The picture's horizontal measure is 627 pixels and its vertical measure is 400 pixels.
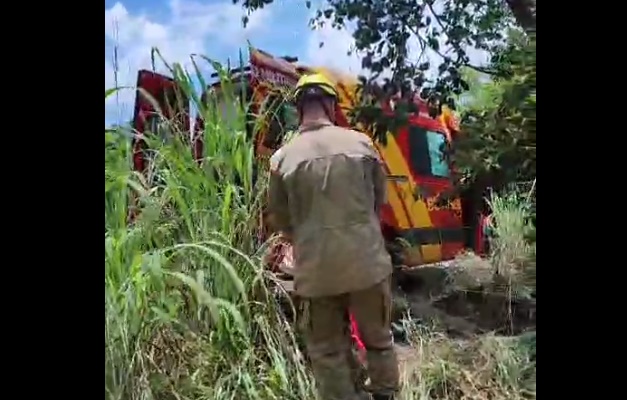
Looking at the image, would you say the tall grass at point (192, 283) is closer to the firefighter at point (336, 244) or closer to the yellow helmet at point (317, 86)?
the firefighter at point (336, 244)

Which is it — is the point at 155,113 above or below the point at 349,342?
above

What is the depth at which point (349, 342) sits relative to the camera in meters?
2.63

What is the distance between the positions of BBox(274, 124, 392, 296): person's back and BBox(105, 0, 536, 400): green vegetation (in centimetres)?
15

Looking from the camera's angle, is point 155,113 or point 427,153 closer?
point 427,153

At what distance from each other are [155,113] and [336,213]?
26.9 inches

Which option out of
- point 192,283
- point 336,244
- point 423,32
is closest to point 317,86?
point 423,32

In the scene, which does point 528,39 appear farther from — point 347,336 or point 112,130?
point 112,130

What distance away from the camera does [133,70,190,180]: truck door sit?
8.93 feet

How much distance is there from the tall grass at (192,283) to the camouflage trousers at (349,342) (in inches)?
2.9

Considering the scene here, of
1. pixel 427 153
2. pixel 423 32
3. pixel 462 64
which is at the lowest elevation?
pixel 427 153

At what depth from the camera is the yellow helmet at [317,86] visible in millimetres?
2627

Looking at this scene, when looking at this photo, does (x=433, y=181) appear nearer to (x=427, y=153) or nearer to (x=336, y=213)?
(x=427, y=153)

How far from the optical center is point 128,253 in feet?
8.87
